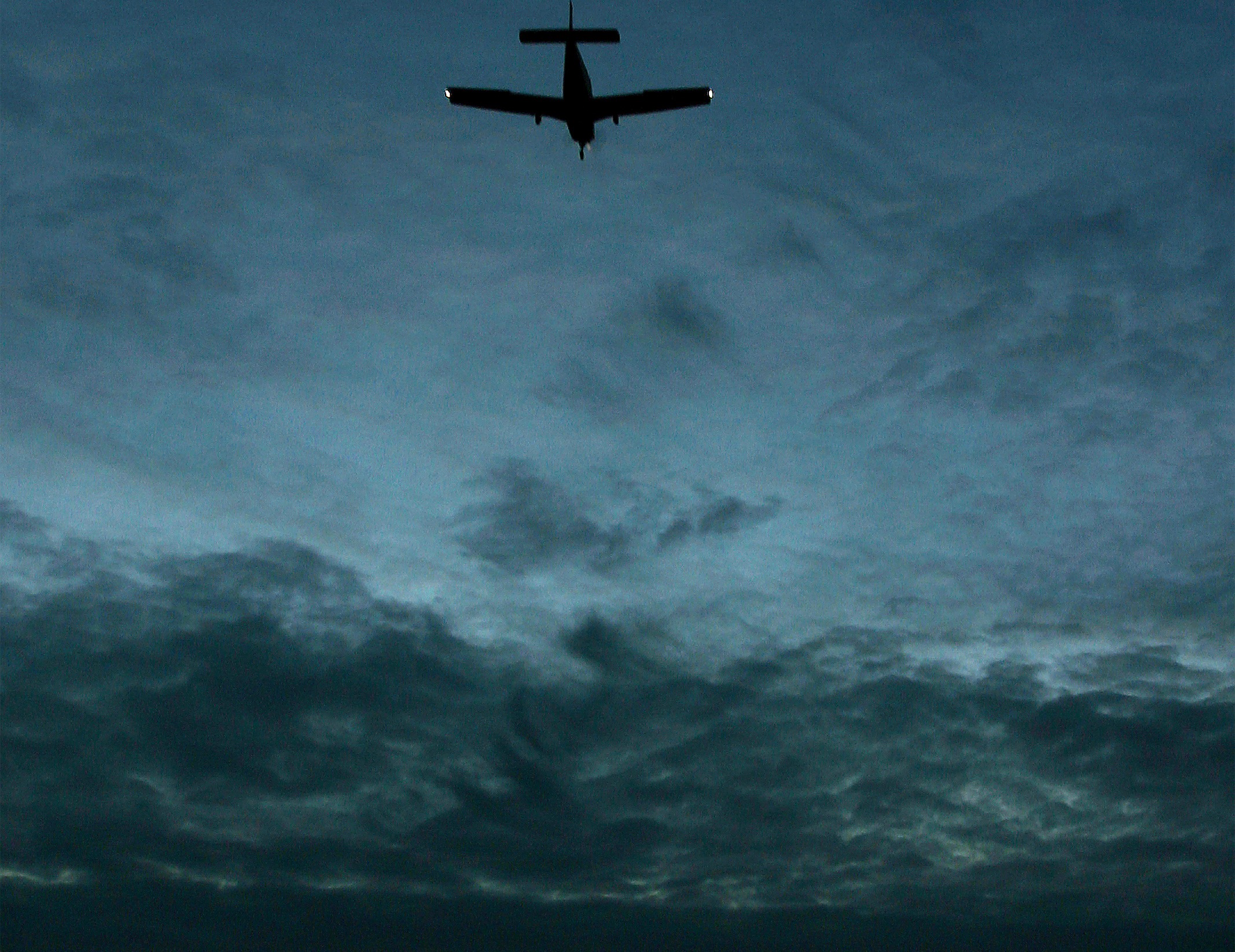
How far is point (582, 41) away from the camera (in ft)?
336

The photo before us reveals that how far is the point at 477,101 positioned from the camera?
340 ft

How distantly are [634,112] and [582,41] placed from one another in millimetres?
5617

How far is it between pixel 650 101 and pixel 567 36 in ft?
21.7

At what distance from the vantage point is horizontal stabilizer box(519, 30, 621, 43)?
102 metres

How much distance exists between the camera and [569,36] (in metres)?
102

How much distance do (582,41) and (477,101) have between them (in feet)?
25.4

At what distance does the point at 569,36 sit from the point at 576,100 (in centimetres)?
409

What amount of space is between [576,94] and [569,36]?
3.76 m

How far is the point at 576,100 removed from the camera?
335 ft

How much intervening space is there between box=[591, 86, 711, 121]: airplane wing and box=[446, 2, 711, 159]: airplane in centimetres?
4

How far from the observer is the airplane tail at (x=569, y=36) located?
102312 mm

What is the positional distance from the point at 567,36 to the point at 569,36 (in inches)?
6.7

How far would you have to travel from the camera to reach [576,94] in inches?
4021

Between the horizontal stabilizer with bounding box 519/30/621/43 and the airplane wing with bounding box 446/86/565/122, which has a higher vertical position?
the horizontal stabilizer with bounding box 519/30/621/43
